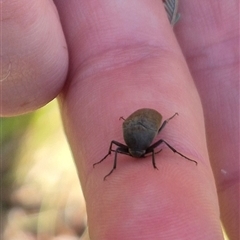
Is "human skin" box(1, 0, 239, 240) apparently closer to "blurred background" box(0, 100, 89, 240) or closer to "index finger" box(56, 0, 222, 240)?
"index finger" box(56, 0, 222, 240)

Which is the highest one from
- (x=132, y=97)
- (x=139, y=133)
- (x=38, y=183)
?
(x=132, y=97)

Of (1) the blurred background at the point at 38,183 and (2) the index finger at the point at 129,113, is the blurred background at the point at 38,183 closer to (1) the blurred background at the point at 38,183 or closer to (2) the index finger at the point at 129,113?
(1) the blurred background at the point at 38,183

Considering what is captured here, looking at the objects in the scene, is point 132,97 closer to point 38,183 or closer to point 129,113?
point 129,113

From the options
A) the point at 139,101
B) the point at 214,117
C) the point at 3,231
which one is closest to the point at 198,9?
the point at 214,117

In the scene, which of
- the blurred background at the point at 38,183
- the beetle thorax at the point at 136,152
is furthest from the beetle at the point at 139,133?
the blurred background at the point at 38,183

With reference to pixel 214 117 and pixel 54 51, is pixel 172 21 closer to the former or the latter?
pixel 214 117

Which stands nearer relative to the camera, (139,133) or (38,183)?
(139,133)

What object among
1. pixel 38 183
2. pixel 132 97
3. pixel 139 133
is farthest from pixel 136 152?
pixel 38 183
